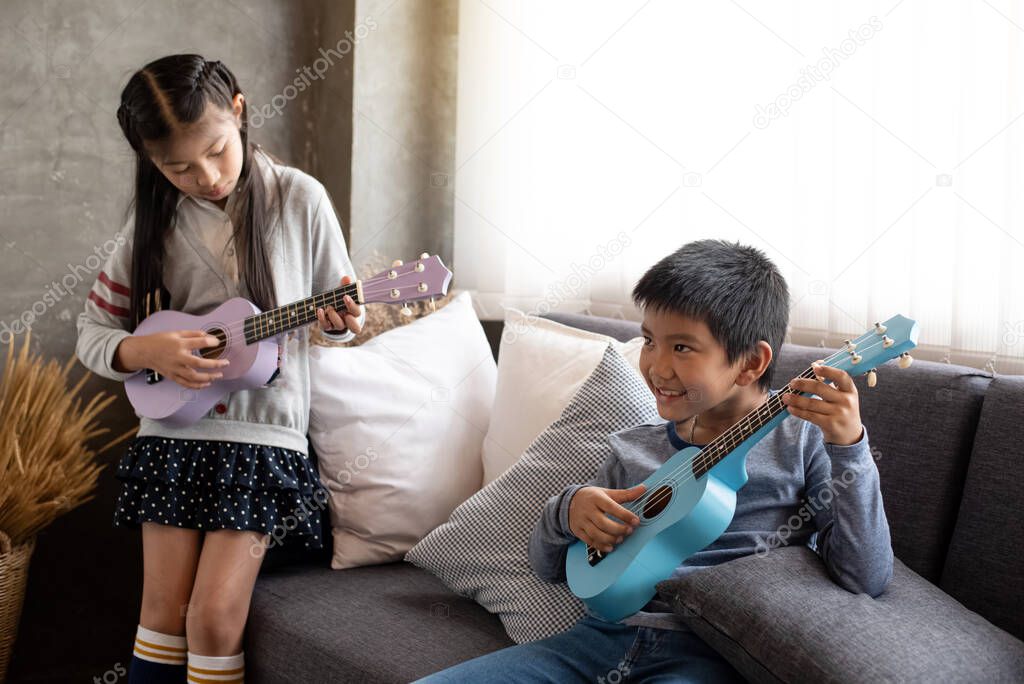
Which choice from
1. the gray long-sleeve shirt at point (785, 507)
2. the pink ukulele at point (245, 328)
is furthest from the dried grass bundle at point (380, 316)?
the gray long-sleeve shirt at point (785, 507)

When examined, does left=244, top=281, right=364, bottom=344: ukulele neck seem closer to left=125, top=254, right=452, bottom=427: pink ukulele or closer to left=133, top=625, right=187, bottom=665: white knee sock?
left=125, top=254, right=452, bottom=427: pink ukulele

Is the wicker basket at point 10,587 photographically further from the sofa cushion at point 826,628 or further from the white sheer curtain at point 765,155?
the sofa cushion at point 826,628

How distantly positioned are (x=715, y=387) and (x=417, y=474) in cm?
82

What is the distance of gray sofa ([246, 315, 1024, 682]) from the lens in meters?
1.08

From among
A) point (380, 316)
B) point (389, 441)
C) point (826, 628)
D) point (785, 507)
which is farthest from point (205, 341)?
point (826, 628)

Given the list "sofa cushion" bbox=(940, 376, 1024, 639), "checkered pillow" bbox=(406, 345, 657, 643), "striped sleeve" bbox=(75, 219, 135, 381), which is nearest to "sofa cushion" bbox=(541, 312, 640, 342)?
"checkered pillow" bbox=(406, 345, 657, 643)

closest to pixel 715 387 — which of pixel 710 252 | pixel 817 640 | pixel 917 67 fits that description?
pixel 710 252

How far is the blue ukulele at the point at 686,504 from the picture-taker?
Answer: 115 cm

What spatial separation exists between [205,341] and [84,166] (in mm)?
1026

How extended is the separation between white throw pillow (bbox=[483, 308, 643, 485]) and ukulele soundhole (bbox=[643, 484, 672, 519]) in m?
0.54

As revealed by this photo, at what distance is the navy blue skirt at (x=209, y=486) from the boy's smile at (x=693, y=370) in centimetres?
75

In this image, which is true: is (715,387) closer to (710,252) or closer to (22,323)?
(710,252)

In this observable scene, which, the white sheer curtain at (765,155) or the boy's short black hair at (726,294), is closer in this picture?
the boy's short black hair at (726,294)

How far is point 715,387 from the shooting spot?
132 centimetres
